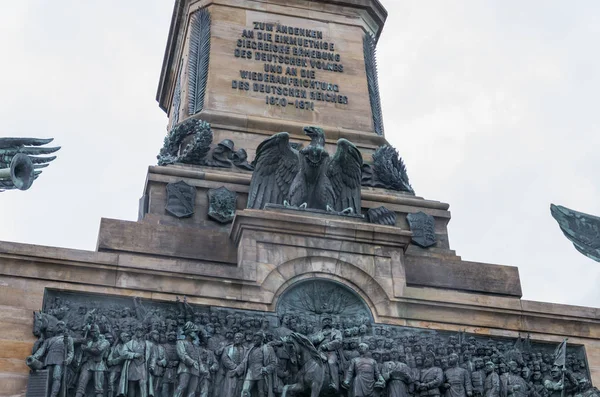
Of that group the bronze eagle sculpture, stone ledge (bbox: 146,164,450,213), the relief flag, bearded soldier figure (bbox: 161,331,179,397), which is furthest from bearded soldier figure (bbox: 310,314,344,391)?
stone ledge (bbox: 146,164,450,213)

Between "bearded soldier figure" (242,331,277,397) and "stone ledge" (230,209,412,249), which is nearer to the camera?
"bearded soldier figure" (242,331,277,397)

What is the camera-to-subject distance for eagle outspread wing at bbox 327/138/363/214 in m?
22.5

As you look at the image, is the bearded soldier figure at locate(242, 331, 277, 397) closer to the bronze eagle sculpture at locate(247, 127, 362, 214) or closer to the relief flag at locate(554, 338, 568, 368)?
the bronze eagle sculpture at locate(247, 127, 362, 214)

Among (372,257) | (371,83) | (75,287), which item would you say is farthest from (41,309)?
(371,83)

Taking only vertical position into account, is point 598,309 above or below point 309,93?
below

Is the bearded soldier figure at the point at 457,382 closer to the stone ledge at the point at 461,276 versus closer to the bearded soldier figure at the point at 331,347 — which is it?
the bearded soldier figure at the point at 331,347

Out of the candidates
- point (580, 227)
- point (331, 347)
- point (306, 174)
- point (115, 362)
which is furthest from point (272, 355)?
point (580, 227)

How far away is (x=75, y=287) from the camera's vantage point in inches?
766

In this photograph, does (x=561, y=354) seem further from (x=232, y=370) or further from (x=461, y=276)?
(x=232, y=370)

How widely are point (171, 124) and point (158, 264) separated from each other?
9029mm

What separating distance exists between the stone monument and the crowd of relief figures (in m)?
0.03

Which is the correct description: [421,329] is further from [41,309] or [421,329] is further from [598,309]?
[41,309]

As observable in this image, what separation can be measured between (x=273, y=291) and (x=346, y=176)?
11.6 feet

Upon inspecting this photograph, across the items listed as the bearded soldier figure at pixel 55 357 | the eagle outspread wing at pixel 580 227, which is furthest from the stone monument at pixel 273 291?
the eagle outspread wing at pixel 580 227
